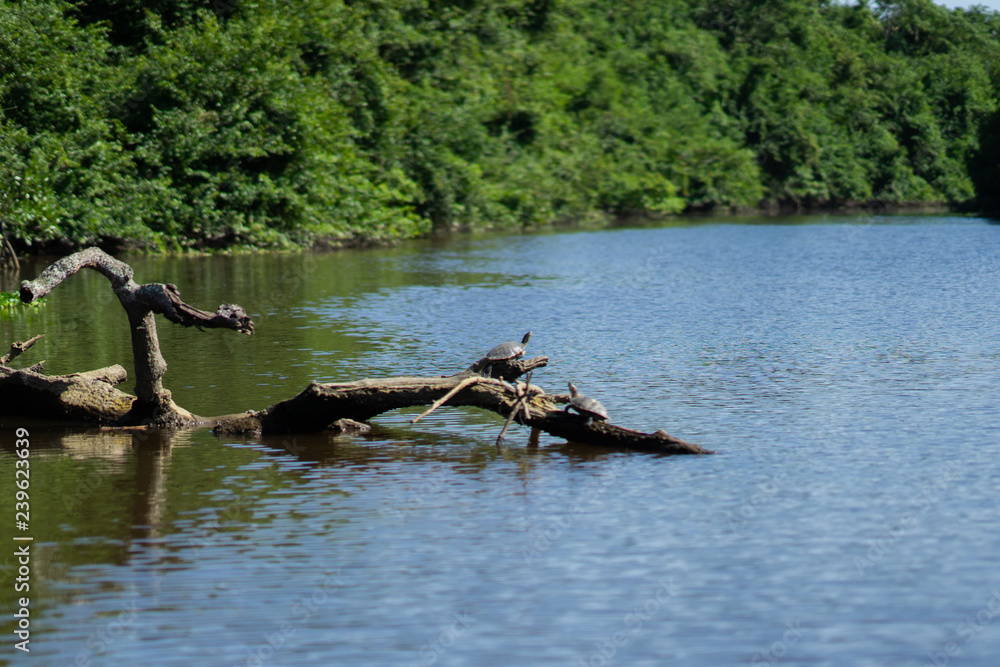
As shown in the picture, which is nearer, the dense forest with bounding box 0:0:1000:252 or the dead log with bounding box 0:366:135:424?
the dead log with bounding box 0:366:135:424

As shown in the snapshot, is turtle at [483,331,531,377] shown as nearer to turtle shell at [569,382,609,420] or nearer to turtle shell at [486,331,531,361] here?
turtle shell at [486,331,531,361]

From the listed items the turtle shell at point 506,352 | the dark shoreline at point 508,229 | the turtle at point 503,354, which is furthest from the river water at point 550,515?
the dark shoreline at point 508,229

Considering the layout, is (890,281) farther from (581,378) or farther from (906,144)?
(906,144)

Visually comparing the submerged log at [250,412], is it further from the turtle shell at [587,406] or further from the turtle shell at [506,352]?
the turtle shell at [587,406]

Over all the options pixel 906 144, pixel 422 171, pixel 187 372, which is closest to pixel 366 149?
pixel 422 171

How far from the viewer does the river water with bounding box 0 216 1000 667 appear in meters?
6.88

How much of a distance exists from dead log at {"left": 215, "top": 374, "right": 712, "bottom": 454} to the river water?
0.72 feet

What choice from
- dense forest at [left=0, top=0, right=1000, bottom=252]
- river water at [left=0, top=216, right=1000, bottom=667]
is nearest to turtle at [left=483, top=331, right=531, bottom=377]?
river water at [left=0, top=216, right=1000, bottom=667]

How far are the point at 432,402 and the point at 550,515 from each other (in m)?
3.04

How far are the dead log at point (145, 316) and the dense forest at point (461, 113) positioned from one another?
60.0 ft

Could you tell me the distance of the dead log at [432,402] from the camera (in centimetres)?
1123

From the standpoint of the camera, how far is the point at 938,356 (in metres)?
16.6

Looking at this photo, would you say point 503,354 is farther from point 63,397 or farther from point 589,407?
point 63,397

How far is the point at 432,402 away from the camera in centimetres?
1192
